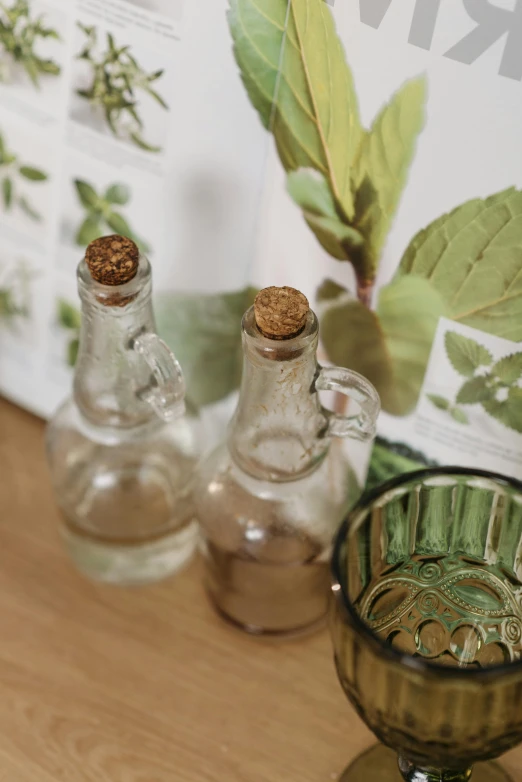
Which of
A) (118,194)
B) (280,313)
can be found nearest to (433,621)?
(280,313)

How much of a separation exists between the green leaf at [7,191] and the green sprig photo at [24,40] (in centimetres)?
6

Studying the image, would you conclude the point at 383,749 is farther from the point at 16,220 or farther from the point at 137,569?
the point at 16,220

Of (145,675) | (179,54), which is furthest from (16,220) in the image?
(145,675)

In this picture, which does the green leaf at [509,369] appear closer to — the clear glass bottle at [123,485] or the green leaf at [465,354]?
the green leaf at [465,354]

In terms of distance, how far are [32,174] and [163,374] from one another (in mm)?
178

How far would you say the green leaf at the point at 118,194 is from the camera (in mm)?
534

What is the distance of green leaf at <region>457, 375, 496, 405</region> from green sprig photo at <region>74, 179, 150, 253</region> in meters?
0.20

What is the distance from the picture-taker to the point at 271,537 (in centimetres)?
51

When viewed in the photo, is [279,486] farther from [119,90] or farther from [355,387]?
[119,90]

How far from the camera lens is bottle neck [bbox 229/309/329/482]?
426mm

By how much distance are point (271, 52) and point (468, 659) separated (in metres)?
0.31

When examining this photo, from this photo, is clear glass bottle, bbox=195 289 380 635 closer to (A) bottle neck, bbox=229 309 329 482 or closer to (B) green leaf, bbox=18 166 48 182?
(A) bottle neck, bbox=229 309 329 482

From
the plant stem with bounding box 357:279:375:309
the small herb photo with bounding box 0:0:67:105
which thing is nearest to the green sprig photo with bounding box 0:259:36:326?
the small herb photo with bounding box 0:0:67:105

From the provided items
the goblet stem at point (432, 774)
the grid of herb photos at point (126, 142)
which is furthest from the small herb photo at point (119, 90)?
the goblet stem at point (432, 774)
